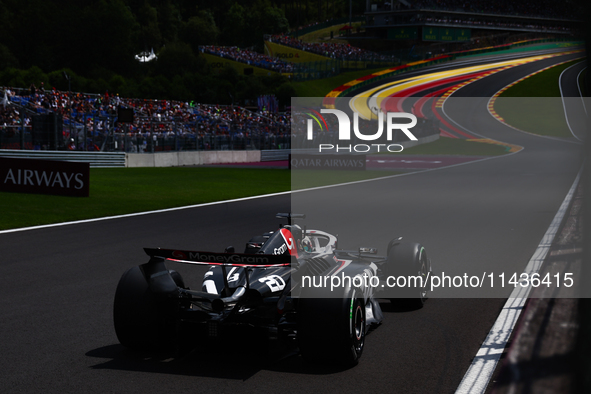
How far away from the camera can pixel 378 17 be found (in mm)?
86938

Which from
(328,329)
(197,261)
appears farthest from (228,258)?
(328,329)

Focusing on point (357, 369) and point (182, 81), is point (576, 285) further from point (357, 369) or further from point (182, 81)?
point (182, 81)

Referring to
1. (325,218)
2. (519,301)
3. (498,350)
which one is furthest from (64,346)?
(325,218)

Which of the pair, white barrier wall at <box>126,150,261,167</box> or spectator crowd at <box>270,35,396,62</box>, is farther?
spectator crowd at <box>270,35,396,62</box>

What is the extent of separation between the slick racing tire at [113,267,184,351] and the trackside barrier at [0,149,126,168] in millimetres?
18951

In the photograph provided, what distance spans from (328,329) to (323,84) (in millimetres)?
60267

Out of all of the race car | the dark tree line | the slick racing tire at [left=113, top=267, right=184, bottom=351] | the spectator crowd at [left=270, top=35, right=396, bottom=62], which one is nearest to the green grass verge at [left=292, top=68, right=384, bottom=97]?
the dark tree line

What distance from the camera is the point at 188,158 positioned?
1218 inches

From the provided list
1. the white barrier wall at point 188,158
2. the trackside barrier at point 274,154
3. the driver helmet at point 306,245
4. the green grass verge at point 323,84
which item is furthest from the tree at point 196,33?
the driver helmet at point 306,245

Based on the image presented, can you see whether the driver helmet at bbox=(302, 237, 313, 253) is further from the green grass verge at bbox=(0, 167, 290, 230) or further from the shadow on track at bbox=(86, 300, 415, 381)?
the green grass verge at bbox=(0, 167, 290, 230)

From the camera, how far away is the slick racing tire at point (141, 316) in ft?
16.0

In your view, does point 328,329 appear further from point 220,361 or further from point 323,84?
point 323,84

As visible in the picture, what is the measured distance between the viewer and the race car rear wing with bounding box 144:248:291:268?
4.39 metres

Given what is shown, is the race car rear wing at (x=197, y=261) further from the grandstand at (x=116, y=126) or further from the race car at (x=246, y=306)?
the grandstand at (x=116, y=126)
